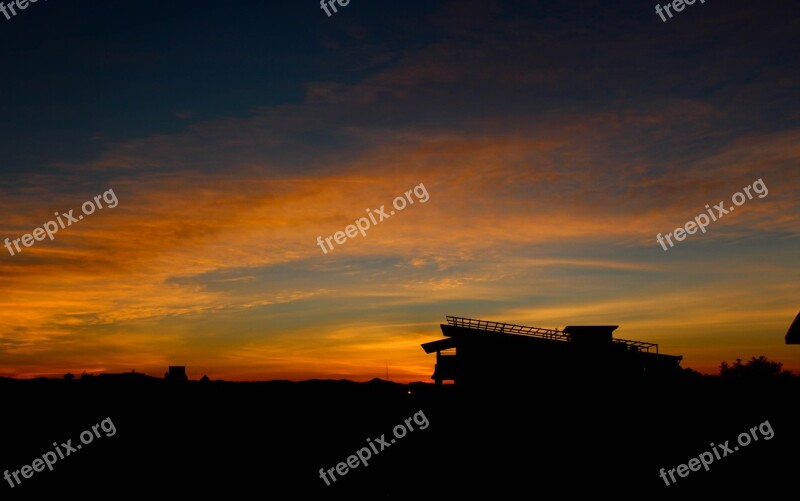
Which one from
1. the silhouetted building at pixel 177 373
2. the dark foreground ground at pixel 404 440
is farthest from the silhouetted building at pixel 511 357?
the silhouetted building at pixel 177 373

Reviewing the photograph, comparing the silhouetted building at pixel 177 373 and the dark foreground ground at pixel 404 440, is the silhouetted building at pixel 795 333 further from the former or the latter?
the silhouetted building at pixel 177 373

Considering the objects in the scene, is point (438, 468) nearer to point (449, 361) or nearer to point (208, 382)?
point (449, 361)

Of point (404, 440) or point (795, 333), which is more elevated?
point (795, 333)

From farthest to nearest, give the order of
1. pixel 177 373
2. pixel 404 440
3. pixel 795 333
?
1. pixel 177 373
2. pixel 404 440
3. pixel 795 333

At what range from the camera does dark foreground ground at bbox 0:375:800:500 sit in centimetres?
2469

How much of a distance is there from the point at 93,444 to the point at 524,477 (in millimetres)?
19636

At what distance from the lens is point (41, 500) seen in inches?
941

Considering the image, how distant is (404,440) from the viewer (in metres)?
30.0

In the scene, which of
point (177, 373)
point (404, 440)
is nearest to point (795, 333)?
point (404, 440)

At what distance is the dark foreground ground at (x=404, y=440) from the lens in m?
24.7

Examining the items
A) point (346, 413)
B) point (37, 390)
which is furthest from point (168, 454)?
point (37, 390)

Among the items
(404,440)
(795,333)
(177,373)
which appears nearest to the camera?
(795,333)

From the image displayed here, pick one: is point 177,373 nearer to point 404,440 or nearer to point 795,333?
point 404,440

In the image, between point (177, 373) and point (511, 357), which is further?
point (177, 373)
